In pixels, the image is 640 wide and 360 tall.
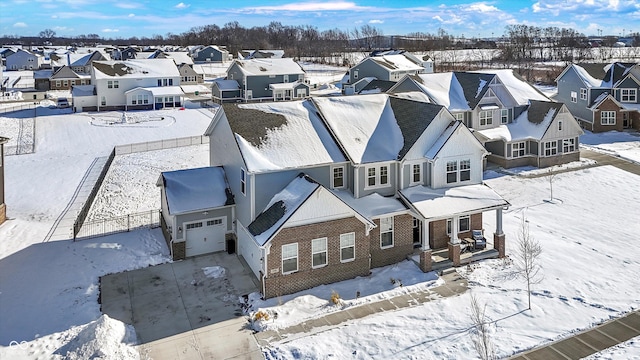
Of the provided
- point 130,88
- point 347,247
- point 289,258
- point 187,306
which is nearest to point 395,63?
point 130,88

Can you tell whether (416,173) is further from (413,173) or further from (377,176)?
(377,176)

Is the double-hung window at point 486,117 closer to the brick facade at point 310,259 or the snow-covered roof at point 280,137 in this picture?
the snow-covered roof at point 280,137

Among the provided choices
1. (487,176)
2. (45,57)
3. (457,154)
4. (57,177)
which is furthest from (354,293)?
(45,57)

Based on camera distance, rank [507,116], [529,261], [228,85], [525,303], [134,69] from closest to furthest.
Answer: [525,303] < [529,261] < [507,116] < [134,69] < [228,85]

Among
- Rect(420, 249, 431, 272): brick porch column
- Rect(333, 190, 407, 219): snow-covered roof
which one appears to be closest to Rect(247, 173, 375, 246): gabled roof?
Rect(333, 190, 407, 219): snow-covered roof

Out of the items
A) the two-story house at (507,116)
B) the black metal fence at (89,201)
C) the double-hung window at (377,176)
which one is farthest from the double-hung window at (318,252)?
the two-story house at (507,116)

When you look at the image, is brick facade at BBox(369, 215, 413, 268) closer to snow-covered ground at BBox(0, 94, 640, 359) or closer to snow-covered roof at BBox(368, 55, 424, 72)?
snow-covered ground at BBox(0, 94, 640, 359)
